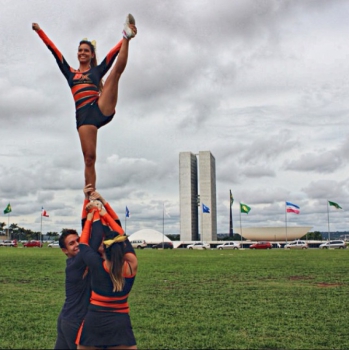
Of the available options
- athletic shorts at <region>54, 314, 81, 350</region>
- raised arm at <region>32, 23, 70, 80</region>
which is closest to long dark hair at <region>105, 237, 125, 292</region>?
athletic shorts at <region>54, 314, 81, 350</region>

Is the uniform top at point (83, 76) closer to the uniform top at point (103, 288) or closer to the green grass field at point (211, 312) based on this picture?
the uniform top at point (103, 288)

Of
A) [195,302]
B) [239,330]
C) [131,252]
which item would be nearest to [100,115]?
[131,252]

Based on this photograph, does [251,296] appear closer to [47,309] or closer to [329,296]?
[329,296]

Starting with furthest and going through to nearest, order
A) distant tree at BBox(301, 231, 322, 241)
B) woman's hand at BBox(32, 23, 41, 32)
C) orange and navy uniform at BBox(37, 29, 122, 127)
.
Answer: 1. distant tree at BBox(301, 231, 322, 241)
2. woman's hand at BBox(32, 23, 41, 32)
3. orange and navy uniform at BBox(37, 29, 122, 127)

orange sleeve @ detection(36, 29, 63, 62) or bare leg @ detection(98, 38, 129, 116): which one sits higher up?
orange sleeve @ detection(36, 29, 63, 62)

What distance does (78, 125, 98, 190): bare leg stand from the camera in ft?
15.7

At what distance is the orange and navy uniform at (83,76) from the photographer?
4938 millimetres

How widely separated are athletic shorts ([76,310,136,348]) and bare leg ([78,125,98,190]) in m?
1.33

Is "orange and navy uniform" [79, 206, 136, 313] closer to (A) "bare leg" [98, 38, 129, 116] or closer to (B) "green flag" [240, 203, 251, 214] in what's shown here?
(A) "bare leg" [98, 38, 129, 116]

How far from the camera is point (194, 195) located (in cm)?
11169

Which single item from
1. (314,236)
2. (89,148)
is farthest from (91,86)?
(314,236)

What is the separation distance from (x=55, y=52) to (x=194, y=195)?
107 m

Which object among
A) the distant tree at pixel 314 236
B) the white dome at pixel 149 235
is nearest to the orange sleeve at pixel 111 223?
the white dome at pixel 149 235

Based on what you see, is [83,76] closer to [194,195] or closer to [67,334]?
[67,334]
